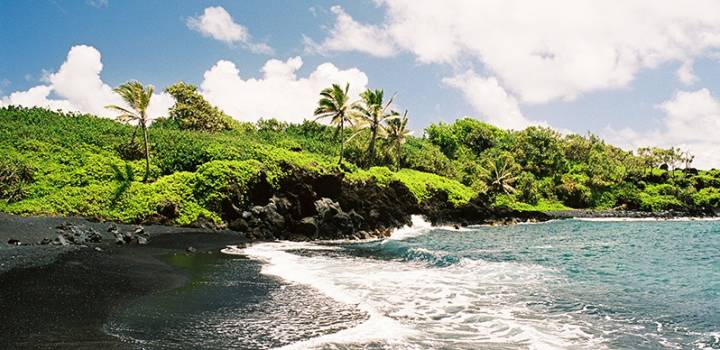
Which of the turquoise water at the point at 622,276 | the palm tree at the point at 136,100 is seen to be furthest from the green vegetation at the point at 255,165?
the turquoise water at the point at 622,276

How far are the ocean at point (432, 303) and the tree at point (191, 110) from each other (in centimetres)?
4968

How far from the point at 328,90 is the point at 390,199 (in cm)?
1414

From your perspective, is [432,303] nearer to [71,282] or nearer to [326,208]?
[71,282]

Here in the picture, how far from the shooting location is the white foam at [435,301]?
11.4m

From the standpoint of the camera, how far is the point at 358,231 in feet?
134

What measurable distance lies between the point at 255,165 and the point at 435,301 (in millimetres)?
27024

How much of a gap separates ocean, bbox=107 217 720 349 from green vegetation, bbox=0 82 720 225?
1330 centimetres

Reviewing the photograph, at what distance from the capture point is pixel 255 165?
39.5m

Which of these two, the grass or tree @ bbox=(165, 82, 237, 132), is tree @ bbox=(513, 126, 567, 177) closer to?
the grass

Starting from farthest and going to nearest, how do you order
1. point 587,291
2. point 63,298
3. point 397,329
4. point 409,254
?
point 409,254 < point 587,291 < point 63,298 < point 397,329

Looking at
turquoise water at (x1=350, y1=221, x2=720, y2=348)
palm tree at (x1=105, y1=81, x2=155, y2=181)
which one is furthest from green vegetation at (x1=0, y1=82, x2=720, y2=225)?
turquoise water at (x1=350, y1=221, x2=720, y2=348)

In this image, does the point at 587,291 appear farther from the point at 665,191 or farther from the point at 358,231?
the point at 665,191

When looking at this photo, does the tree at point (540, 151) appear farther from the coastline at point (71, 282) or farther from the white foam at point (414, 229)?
the coastline at point (71, 282)

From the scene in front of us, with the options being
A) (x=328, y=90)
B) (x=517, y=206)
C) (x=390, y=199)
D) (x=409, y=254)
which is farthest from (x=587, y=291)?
(x=517, y=206)
